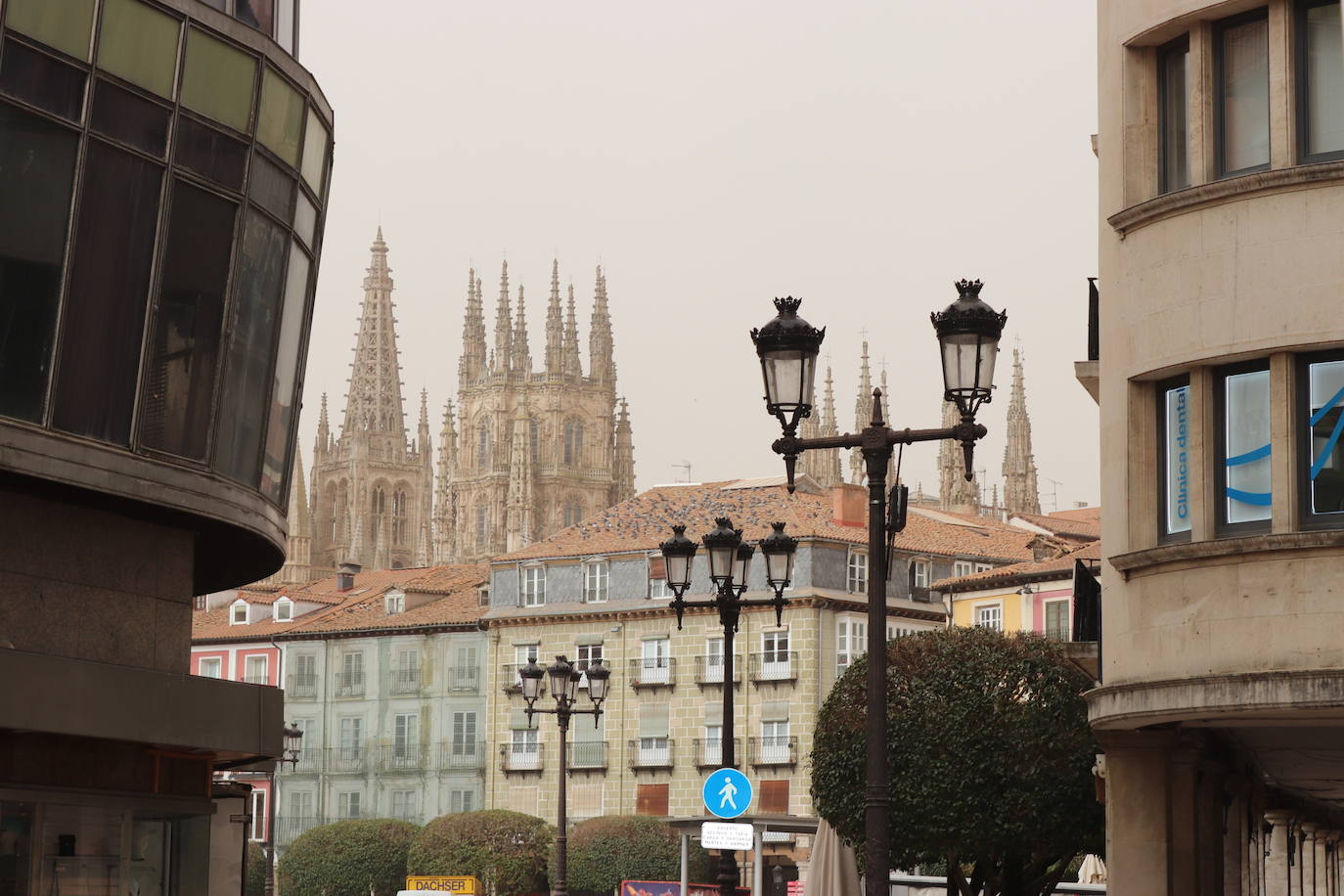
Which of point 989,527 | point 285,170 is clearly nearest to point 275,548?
point 285,170

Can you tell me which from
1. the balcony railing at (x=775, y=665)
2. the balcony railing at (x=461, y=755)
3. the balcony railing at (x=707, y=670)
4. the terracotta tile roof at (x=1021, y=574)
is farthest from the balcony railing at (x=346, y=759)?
the terracotta tile roof at (x=1021, y=574)

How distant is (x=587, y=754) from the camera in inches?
3024

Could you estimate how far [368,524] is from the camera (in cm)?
18025

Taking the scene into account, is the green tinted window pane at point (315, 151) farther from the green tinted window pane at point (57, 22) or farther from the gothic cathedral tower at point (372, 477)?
the gothic cathedral tower at point (372, 477)

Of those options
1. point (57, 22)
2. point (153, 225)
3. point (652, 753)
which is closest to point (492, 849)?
point (652, 753)

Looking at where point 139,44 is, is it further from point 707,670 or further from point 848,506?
point 848,506

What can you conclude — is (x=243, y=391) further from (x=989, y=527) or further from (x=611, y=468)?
(x=611, y=468)

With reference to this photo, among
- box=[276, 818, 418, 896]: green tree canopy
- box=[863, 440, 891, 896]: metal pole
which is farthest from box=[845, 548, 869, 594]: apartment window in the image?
box=[863, 440, 891, 896]: metal pole

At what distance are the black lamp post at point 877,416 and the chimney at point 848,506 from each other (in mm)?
61506

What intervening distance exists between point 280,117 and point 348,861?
60.3 meters

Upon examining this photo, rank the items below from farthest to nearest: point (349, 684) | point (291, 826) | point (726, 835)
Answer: point (291, 826)
point (349, 684)
point (726, 835)

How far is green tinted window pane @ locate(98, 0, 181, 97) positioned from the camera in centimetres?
1573

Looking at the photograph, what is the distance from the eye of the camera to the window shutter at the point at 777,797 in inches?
2803

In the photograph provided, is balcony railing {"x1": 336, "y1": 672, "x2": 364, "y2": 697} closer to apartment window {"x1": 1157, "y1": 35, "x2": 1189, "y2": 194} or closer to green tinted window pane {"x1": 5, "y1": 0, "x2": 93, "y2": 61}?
apartment window {"x1": 1157, "y1": 35, "x2": 1189, "y2": 194}
